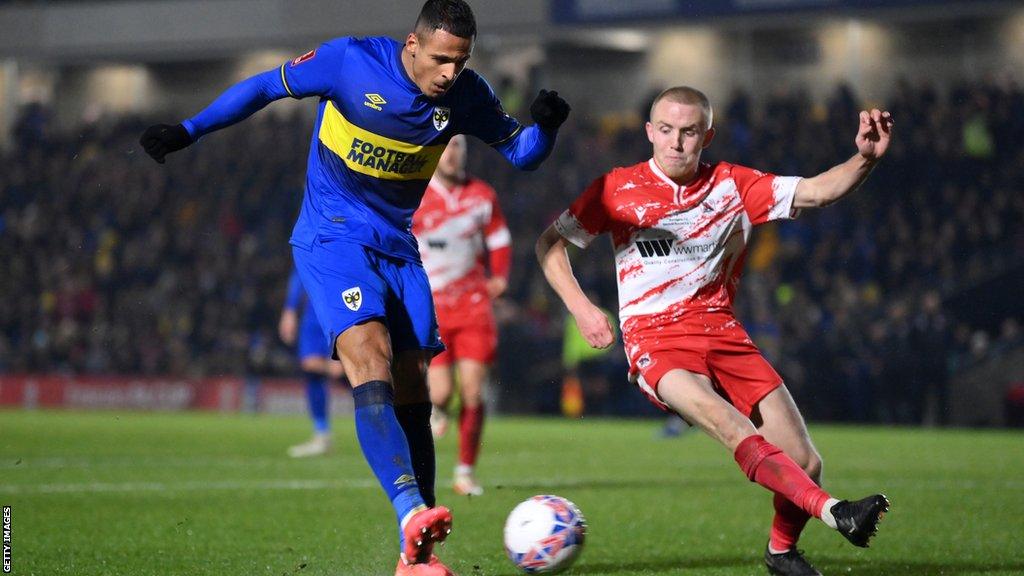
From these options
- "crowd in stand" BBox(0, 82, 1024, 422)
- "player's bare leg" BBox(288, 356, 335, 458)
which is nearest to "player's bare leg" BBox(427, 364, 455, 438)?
Answer: "player's bare leg" BBox(288, 356, 335, 458)

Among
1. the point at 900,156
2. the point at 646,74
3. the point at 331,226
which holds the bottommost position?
the point at 331,226

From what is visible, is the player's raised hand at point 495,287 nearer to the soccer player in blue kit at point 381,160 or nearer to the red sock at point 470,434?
the red sock at point 470,434

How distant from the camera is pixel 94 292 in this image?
29.0 meters

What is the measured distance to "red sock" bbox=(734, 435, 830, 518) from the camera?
512cm

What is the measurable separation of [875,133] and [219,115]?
2.58 m

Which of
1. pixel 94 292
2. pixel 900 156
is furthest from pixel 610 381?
pixel 94 292

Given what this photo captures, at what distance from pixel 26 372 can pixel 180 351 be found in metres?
3.33

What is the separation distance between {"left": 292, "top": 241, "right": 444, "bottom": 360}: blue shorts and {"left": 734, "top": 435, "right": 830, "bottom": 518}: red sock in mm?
1358

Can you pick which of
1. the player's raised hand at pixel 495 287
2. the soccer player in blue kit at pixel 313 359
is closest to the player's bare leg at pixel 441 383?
the player's raised hand at pixel 495 287

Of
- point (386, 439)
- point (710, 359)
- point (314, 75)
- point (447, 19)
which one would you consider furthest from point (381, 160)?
point (710, 359)

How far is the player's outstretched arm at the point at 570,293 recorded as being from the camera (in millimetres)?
5750

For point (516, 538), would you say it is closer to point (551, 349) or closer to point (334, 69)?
point (334, 69)

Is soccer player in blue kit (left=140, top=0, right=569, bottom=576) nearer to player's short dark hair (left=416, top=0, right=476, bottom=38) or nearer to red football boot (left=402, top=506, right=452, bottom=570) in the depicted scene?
player's short dark hair (left=416, top=0, right=476, bottom=38)

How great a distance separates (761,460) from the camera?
533 centimetres
